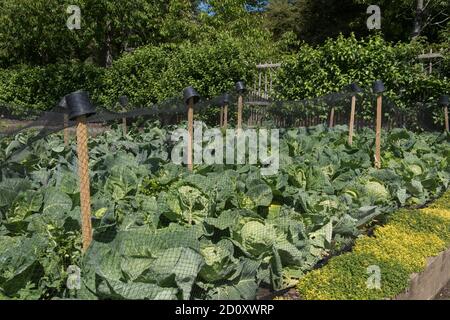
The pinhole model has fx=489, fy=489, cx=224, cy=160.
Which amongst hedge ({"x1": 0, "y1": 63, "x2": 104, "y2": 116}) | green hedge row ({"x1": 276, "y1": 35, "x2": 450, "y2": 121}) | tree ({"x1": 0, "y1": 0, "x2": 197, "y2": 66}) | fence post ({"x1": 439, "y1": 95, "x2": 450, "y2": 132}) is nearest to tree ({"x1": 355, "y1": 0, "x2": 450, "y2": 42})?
tree ({"x1": 0, "y1": 0, "x2": 197, "y2": 66})

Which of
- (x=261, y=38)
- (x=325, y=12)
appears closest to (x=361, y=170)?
(x=261, y=38)

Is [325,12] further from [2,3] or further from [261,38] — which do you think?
[2,3]

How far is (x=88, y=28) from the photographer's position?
20.3 metres

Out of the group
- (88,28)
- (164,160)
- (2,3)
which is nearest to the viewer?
(164,160)

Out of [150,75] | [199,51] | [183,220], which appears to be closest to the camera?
[183,220]

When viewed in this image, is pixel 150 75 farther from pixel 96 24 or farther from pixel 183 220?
pixel 183 220

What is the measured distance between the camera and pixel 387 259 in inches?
151

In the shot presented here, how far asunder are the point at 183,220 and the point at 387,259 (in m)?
1.62

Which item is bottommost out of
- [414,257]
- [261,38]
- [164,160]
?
[414,257]

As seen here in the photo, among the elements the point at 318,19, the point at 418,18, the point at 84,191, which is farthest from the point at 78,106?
the point at 318,19

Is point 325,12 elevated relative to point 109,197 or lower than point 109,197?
elevated

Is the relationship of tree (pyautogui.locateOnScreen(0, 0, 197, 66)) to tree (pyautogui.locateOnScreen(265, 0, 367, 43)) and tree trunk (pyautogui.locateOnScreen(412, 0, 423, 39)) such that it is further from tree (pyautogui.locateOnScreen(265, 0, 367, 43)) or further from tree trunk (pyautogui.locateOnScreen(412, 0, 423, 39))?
tree trunk (pyautogui.locateOnScreen(412, 0, 423, 39))

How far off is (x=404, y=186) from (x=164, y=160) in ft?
8.91

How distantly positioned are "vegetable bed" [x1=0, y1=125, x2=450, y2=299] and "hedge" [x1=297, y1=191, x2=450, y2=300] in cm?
18
